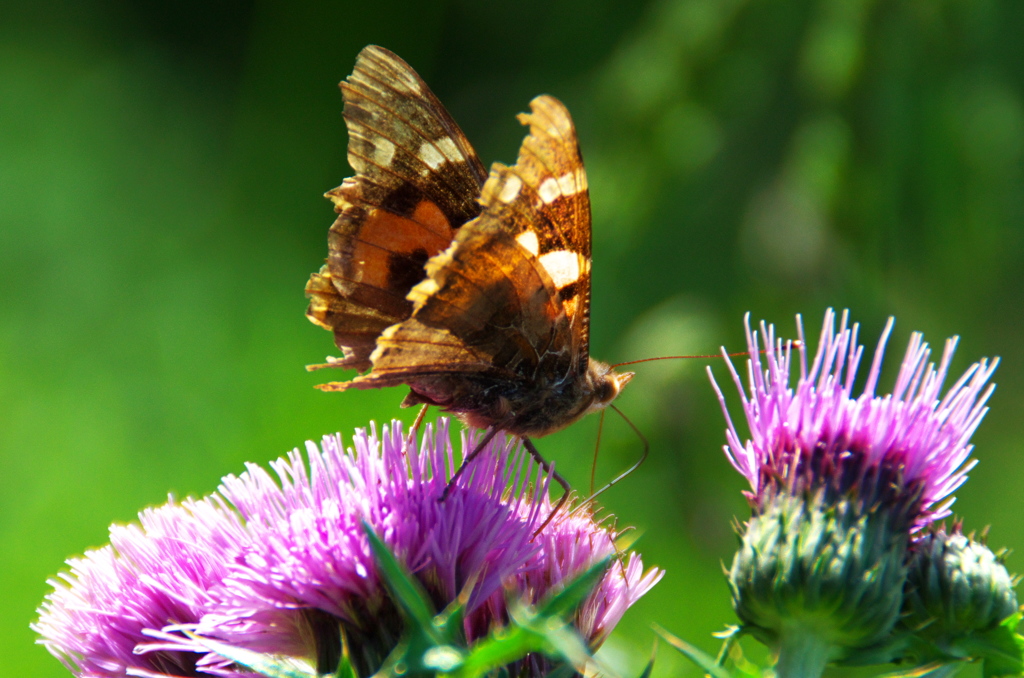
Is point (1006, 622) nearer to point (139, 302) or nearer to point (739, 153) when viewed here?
point (739, 153)

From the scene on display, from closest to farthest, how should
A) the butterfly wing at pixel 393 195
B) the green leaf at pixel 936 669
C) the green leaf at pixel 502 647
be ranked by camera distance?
the green leaf at pixel 502 647 → the green leaf at pixel 936 669 → the butterfly wing at pixel 393 195

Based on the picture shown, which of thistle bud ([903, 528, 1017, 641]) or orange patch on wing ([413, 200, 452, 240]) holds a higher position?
orange patch on wing ([413, 200, 452, 240])

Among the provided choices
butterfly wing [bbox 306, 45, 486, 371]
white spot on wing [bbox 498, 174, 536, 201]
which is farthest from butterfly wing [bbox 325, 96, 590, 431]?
butterfly wing [bbox 306, 45, 486, 371]

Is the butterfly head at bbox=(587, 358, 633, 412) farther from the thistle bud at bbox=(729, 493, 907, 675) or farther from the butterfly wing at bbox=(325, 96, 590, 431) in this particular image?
the thistle bud at bbox=(729, 493, 907, 675)

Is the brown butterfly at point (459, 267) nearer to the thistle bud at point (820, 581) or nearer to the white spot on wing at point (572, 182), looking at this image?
the white spot on wing at point (572, 182)

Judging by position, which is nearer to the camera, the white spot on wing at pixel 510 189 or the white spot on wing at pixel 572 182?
the white spot on wing at pixel 510 189

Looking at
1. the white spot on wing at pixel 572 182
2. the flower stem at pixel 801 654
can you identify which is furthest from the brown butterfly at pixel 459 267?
the flower stem at pixel 801 654

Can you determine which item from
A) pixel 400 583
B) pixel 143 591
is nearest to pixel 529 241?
pixel 400 583
